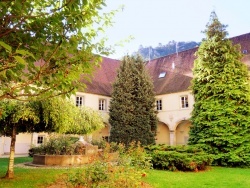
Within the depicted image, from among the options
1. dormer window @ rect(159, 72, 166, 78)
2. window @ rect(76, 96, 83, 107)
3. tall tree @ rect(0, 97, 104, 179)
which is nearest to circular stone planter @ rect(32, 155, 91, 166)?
tall tree @ rect(0, 97, 104, 179)

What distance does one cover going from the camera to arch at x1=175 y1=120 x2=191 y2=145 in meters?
25.0

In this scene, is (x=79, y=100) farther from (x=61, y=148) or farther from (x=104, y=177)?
(x=104, y=177)

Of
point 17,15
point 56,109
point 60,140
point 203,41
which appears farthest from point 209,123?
point 17,15

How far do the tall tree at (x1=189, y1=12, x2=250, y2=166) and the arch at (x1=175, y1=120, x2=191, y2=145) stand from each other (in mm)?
9491

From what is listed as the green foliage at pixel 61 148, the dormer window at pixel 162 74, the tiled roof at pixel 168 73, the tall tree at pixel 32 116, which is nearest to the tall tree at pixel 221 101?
the tiled roof at pixel 168 73

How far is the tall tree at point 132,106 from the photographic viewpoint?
2047cm

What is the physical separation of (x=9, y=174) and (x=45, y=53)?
6568 millimetres

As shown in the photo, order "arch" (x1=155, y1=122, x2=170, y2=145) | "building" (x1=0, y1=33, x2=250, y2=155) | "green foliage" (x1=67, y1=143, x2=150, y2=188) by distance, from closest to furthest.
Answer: "green foliage" (x1=67, y1=143, x2=150, y2=188) → "building" (x1=0, y1=33, x2=250, y2=155) → "arch" (x1=155, y1=122, x2=170, y2=145)

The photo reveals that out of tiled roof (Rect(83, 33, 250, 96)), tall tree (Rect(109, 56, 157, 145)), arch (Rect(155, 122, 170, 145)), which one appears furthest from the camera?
arch (Rect(155, 122, 170, 145))

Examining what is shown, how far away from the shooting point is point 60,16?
2963 mm

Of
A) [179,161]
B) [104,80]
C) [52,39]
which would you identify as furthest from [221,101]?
[104,80]

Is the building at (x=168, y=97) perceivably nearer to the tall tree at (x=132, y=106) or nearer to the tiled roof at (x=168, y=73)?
the tiled roof at (x=168, y=73)

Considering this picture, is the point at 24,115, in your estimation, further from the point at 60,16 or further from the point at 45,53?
the point at 60,16

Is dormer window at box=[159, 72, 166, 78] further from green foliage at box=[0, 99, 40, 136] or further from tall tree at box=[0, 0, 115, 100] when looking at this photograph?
tall tree at box=[0, 0, 115, 100]
